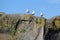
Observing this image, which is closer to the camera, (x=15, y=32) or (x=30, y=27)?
(x=15, y=32)

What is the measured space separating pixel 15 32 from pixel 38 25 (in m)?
1.32

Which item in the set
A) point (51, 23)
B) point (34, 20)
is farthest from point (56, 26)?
point (34, 20)

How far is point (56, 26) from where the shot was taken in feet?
37.8

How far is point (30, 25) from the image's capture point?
1173cm

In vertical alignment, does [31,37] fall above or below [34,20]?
below

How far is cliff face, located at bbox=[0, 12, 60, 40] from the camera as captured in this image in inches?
440

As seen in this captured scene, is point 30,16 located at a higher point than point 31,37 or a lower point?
higher

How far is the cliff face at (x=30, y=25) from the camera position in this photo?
11180 mm

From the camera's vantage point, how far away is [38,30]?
456 inches

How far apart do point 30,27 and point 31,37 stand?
1.74 feet

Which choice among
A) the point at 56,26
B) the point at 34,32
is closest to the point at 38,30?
the point at 34,32

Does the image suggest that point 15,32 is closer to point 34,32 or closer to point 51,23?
point 34,32

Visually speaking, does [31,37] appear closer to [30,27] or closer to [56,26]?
[30,27]

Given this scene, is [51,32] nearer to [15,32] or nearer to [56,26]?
[56,26]
